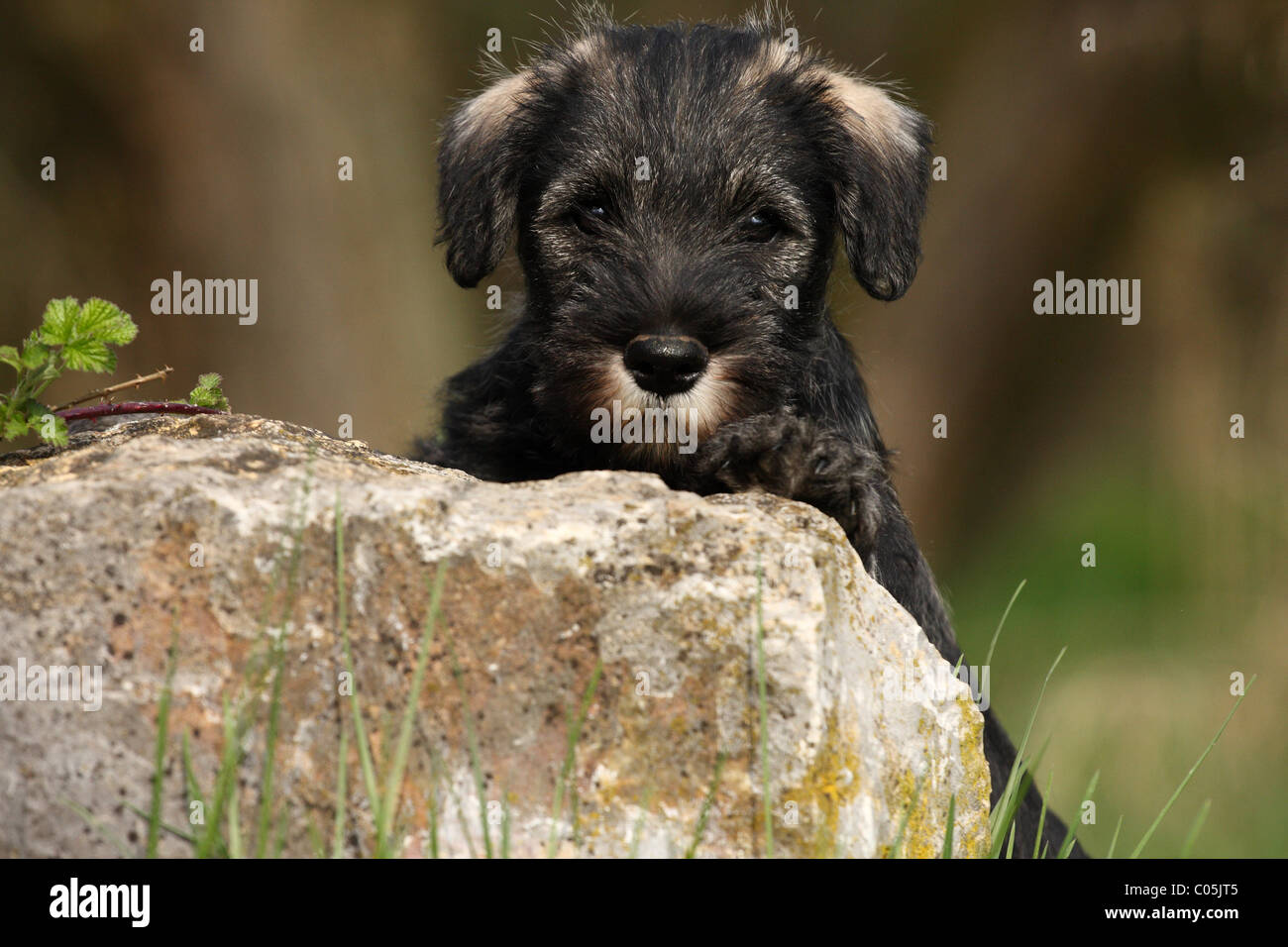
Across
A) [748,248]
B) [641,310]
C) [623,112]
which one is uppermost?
[623,112]

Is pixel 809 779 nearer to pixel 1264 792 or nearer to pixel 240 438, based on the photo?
pixel 240 438

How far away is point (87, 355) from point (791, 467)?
1531mm

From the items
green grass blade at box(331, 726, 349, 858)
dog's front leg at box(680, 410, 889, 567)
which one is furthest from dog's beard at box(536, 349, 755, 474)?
green grass blade at box(331, 726, 349, 858)

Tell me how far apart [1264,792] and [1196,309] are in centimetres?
305

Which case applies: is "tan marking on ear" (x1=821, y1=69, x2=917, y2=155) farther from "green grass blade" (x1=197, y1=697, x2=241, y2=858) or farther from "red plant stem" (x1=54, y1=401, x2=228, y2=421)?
"green grass blade" (x1=197, y1=697, x2=241, y2=858)

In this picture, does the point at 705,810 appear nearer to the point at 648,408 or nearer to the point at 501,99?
the point at 648,408

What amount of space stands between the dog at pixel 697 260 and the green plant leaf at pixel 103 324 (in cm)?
113

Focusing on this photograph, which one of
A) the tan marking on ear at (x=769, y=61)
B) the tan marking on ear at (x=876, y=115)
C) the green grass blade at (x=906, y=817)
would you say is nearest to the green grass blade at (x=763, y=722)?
the green grass blade at (x=906, y=817)

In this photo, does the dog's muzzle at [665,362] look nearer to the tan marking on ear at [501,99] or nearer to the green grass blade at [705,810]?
the tan marking on ear at [501,99]

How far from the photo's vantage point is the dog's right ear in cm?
Result: 424

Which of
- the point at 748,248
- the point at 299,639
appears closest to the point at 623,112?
the point at 748,248

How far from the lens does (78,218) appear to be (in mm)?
8453

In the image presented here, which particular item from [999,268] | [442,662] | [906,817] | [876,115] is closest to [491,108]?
[876,115]
